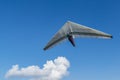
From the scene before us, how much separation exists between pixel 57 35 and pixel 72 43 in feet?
12.8

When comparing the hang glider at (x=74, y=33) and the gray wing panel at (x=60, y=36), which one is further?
the gray wing panel at (x=60, y=36)

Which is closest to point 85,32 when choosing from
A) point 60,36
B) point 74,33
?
point 74,33

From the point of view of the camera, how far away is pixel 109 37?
130000 mm

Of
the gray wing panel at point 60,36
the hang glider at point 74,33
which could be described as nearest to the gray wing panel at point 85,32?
the hang glider at point 74,33

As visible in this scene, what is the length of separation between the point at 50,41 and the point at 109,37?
14.1 m

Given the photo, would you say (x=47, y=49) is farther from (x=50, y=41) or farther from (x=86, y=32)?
(x=86, y=32)

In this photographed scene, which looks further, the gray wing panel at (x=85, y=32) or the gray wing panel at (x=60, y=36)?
the gray wing panel at (x=60, y=36)

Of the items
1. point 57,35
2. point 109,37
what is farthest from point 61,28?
point 109,37

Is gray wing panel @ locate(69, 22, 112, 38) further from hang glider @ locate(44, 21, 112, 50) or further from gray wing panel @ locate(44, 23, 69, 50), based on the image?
gray wing panel @ locate(44, 23, 69, 50)

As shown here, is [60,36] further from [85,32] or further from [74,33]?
[85,32]

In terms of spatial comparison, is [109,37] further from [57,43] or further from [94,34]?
[57,43]

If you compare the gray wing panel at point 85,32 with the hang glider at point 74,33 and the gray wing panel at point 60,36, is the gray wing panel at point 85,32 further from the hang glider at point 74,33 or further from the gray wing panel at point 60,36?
the gray wing panel at point 60,36

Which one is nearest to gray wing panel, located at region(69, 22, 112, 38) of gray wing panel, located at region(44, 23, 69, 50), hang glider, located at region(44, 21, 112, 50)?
hang glider, located at region(44, 21, 112, 50)

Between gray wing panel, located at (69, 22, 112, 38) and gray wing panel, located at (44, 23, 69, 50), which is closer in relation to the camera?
gray wing panel, located at (69, 22, 112, 38)
